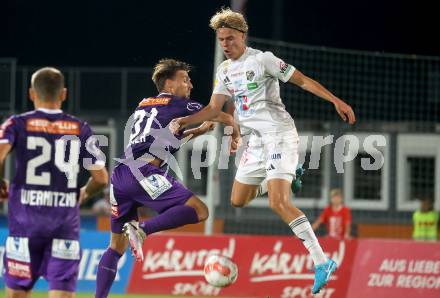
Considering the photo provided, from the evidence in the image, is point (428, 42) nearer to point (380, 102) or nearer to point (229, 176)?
point (380, 102)

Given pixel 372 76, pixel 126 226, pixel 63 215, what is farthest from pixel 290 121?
pixel 372 76

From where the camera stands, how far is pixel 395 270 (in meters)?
12.4

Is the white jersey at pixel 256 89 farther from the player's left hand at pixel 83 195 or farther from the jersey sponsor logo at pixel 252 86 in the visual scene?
the player's left hand at pixel 83 195

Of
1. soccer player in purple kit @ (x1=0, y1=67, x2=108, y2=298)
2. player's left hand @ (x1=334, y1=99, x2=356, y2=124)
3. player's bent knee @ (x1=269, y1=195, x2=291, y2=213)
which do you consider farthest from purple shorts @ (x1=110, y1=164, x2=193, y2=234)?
soccer player in purple kit @ (x1=0, y1=67, x2=108, y2=298)

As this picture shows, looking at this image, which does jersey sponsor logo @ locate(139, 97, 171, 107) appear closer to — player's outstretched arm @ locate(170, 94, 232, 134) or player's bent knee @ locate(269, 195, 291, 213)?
player's outstretched arm @ locate(170, 94, 232, 134)

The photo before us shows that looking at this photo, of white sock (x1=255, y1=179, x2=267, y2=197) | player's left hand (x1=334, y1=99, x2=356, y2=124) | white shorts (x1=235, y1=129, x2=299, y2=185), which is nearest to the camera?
player's left hand (x1=334, y1=99, x2=356, y2=124)

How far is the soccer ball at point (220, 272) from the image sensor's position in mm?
9430

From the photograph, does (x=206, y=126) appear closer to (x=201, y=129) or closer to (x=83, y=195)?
(x=201, y=129)

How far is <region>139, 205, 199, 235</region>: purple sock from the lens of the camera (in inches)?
352

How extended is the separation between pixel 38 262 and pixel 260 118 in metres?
3.18

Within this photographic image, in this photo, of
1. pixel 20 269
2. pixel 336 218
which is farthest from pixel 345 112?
pixel 336 218

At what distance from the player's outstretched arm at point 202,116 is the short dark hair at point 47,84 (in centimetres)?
221

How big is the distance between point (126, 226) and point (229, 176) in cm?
754

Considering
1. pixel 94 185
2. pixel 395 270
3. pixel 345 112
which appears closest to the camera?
pixel 94 185
